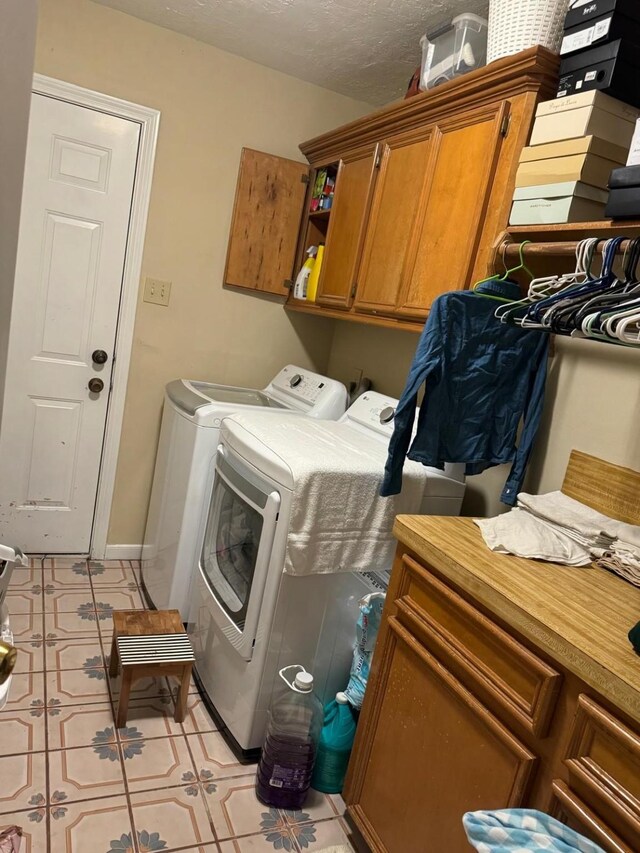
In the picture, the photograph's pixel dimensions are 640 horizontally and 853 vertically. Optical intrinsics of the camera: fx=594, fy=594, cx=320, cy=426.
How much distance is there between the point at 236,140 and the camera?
9.29 ft

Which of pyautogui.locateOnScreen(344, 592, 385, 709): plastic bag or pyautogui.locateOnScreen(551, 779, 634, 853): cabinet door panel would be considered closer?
pyautogui.locateOnScreen(551, 779, 634, 853): cabinet door panel

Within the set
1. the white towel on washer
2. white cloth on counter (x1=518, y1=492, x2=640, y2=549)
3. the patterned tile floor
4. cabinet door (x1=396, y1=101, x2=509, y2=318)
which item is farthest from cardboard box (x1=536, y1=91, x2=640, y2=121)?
the patterned tile floor

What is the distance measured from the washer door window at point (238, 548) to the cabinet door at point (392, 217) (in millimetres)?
855

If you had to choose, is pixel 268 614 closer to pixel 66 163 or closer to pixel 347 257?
pixel 347 257

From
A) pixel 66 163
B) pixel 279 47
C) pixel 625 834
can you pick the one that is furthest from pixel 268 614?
pixel 279 47

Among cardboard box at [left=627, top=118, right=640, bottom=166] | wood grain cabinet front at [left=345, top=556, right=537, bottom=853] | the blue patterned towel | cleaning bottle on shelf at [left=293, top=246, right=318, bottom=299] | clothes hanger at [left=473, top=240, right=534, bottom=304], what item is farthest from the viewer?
cleaning bottle on shelf at [left=293, top=246, right=318, bottom=299]

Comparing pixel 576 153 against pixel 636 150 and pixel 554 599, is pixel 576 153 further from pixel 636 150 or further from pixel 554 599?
pixel 554 599

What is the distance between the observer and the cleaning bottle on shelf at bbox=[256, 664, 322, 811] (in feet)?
5.58

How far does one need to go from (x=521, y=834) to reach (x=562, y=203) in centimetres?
138

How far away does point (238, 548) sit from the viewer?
200 centimetres

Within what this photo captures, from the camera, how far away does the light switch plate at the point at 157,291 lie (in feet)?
9.23

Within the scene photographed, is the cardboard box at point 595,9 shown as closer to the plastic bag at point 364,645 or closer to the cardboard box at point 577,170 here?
the cardboard box at point 577,170

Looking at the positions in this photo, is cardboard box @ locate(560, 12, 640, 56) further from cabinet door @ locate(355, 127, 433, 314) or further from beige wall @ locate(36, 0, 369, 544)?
beige wall @ locate(36, 0, 369, 544)

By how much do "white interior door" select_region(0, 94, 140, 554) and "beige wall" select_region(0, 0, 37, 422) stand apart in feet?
7.02
